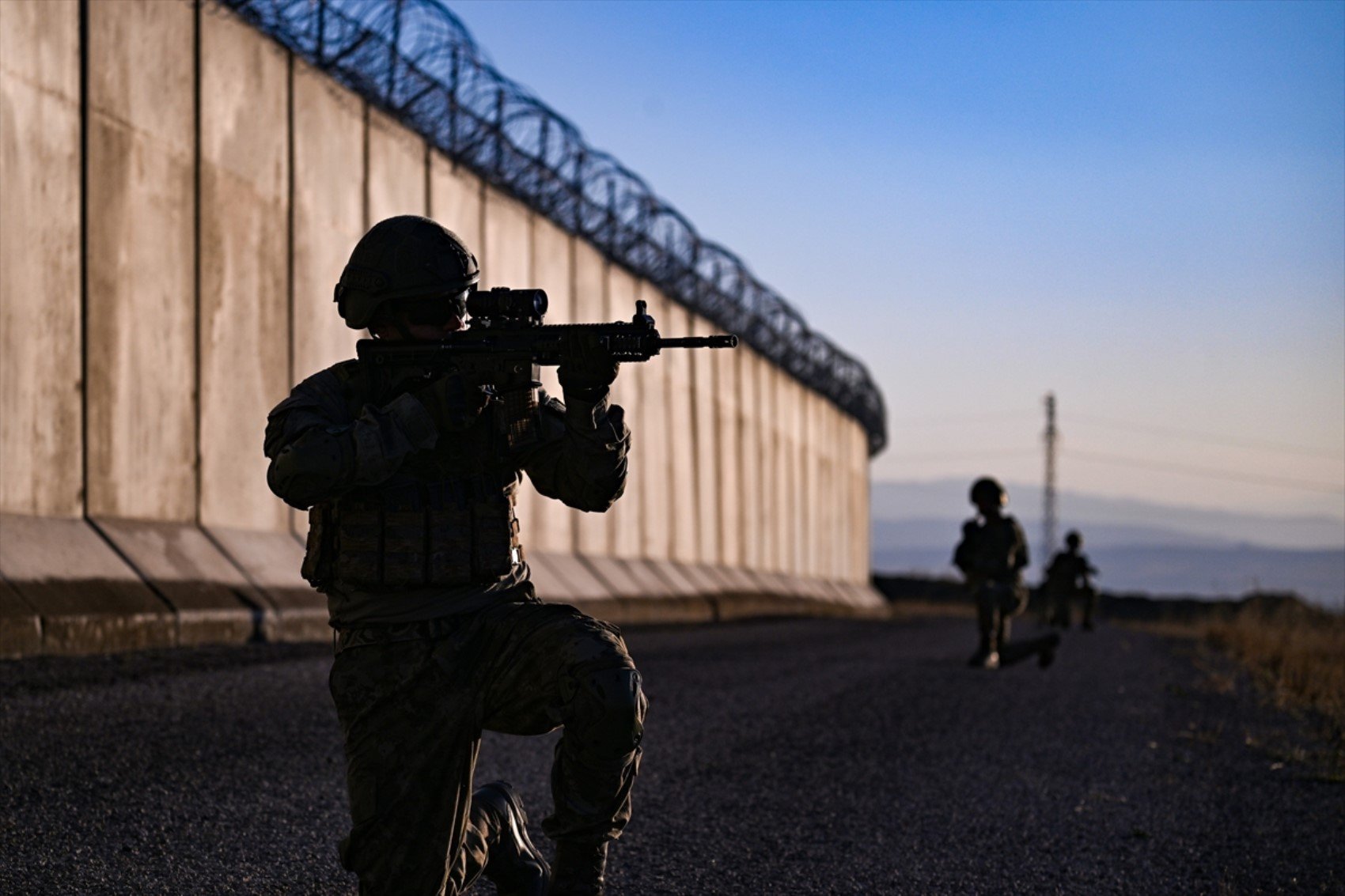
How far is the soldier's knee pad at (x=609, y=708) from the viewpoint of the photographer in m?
3.88

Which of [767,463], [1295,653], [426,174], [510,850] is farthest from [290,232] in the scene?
[767,463]

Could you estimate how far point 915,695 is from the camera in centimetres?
1313

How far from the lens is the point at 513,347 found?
13.6ft

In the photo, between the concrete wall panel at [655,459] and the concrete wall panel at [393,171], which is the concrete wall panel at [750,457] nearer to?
the concrete wall panel at [655,459]

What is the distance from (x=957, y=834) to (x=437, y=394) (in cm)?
359

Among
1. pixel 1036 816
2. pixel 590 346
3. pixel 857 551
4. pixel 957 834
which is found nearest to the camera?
pixel 590 346

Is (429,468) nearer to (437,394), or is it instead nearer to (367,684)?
(437,394)

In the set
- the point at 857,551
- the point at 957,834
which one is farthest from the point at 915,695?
the point at 857,551

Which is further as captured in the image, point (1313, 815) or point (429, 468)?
point (1313, 815)

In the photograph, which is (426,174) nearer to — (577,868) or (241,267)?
(241,267)

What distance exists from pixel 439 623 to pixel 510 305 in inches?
31.3

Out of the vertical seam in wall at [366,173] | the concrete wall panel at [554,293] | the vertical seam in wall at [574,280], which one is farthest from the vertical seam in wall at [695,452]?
the vertical seam in wall at [366,173]

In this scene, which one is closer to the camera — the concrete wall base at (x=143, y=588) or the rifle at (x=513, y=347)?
the rifle at (x=513, y=347)

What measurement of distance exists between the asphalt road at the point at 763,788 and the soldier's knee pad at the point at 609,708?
1710 millimetres
